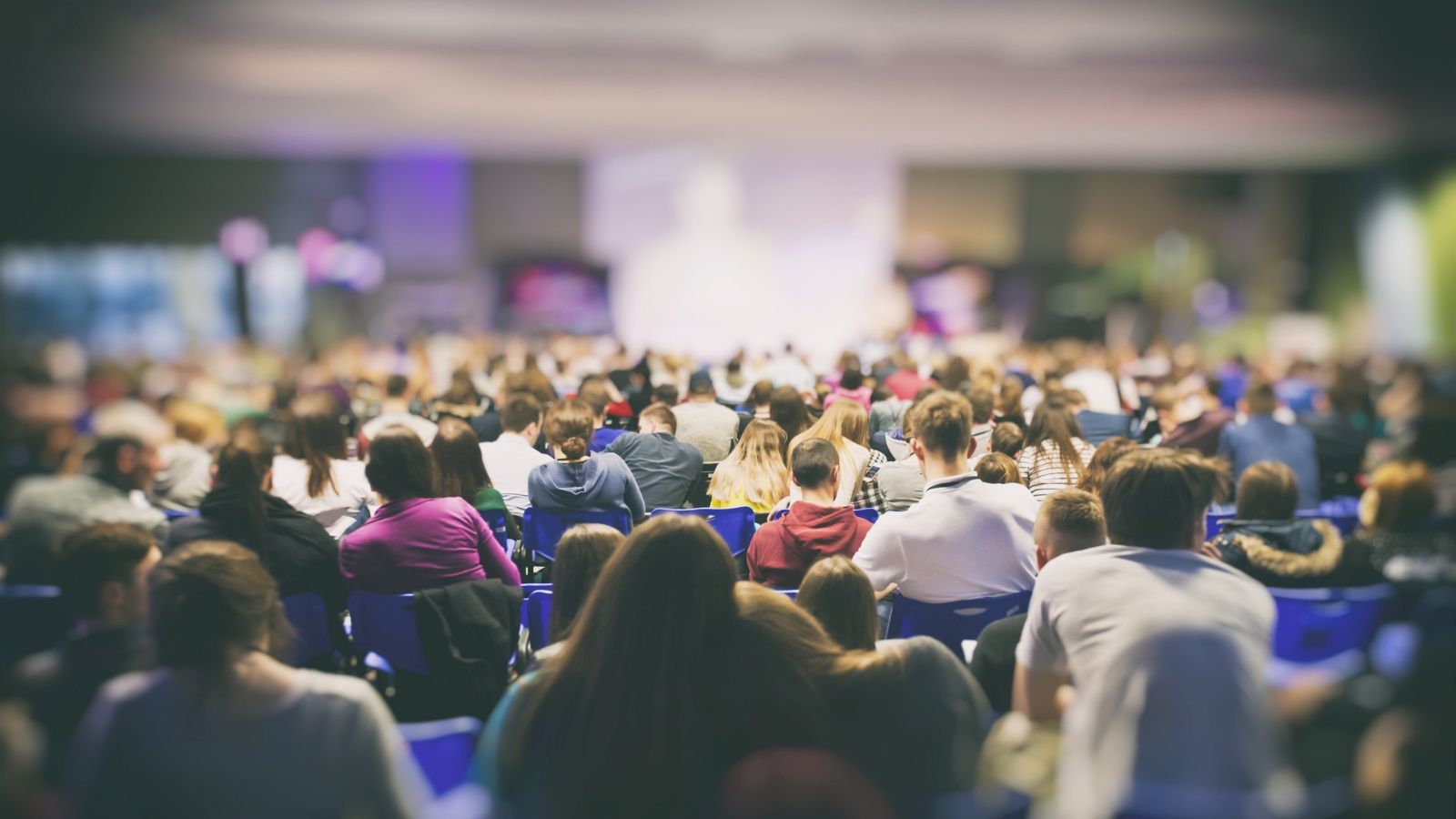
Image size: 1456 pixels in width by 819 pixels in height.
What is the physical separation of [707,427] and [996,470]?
163cm

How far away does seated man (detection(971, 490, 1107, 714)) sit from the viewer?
239 centimetres

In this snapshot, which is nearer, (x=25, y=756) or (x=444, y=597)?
(x=25, y=756)

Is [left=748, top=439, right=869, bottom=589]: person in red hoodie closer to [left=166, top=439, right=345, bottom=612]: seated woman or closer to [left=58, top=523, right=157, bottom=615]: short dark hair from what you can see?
[left=166, top=439, right=345, bottom=612]: seated woman

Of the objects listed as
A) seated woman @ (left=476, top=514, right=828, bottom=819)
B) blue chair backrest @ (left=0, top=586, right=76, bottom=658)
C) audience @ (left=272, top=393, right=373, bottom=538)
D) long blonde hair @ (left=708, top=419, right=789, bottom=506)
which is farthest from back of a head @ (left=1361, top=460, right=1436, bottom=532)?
blue chair backrest @ (left=0, top=586, right=76, bottom=658)

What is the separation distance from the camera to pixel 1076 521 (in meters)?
2.66

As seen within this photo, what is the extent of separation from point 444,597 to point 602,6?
27.7 ft

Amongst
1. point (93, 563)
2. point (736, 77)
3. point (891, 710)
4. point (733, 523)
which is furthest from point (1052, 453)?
point (736, 77)

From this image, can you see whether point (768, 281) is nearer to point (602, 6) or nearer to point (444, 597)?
point (602, 6)

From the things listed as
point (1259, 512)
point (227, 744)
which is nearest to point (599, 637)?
point (227, 744)

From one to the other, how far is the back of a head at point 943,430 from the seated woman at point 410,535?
1.48m

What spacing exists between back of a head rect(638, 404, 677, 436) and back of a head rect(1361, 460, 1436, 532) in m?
2.87

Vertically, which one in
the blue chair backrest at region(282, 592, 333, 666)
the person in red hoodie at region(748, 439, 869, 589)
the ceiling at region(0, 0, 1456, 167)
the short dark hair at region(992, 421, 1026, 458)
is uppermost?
the ceiling at region(0, 0, 1456, 167)

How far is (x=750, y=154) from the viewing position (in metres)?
17.1

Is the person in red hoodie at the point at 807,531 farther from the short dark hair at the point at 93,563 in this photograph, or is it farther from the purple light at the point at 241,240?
the purple light at the point at 241,240
